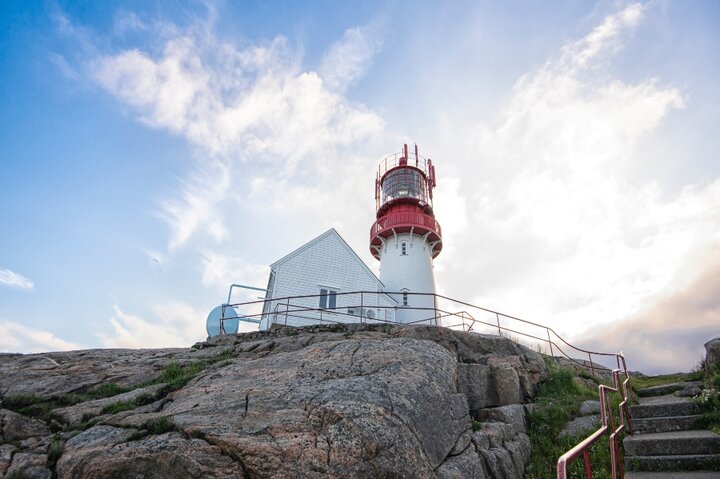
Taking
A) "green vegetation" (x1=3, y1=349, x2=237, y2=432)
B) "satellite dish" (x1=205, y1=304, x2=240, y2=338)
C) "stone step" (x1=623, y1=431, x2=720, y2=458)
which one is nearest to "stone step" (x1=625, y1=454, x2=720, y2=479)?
"stone step" (x1=623, y1=431, x2=720, y2=458)

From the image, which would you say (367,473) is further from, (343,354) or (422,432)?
(343,354)

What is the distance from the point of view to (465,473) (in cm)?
715

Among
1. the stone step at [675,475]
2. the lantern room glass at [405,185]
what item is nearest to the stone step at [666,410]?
the stone step at [675,475]

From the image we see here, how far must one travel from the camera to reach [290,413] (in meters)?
6.77

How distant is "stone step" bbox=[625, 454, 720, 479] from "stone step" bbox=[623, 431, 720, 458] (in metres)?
0.28

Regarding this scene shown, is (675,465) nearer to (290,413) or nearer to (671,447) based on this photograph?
(671,447)

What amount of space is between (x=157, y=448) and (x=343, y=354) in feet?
14.3

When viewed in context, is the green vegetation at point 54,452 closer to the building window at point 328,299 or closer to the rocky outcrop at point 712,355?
the building window at point 328,299

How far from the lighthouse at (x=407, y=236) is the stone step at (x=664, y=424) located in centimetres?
1396

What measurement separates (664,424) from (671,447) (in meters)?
1.30

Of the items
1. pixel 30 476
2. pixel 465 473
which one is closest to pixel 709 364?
pixel 465 473

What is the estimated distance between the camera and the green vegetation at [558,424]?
8.32 meters

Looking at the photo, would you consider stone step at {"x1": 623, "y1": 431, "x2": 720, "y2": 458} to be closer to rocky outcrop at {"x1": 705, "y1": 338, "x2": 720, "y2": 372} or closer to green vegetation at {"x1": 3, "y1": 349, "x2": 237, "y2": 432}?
rocky outcrop at {"x1": 705, "y1": 338, "x2": 720, "y2": 372}

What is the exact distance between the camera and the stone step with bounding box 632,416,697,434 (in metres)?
8.02
